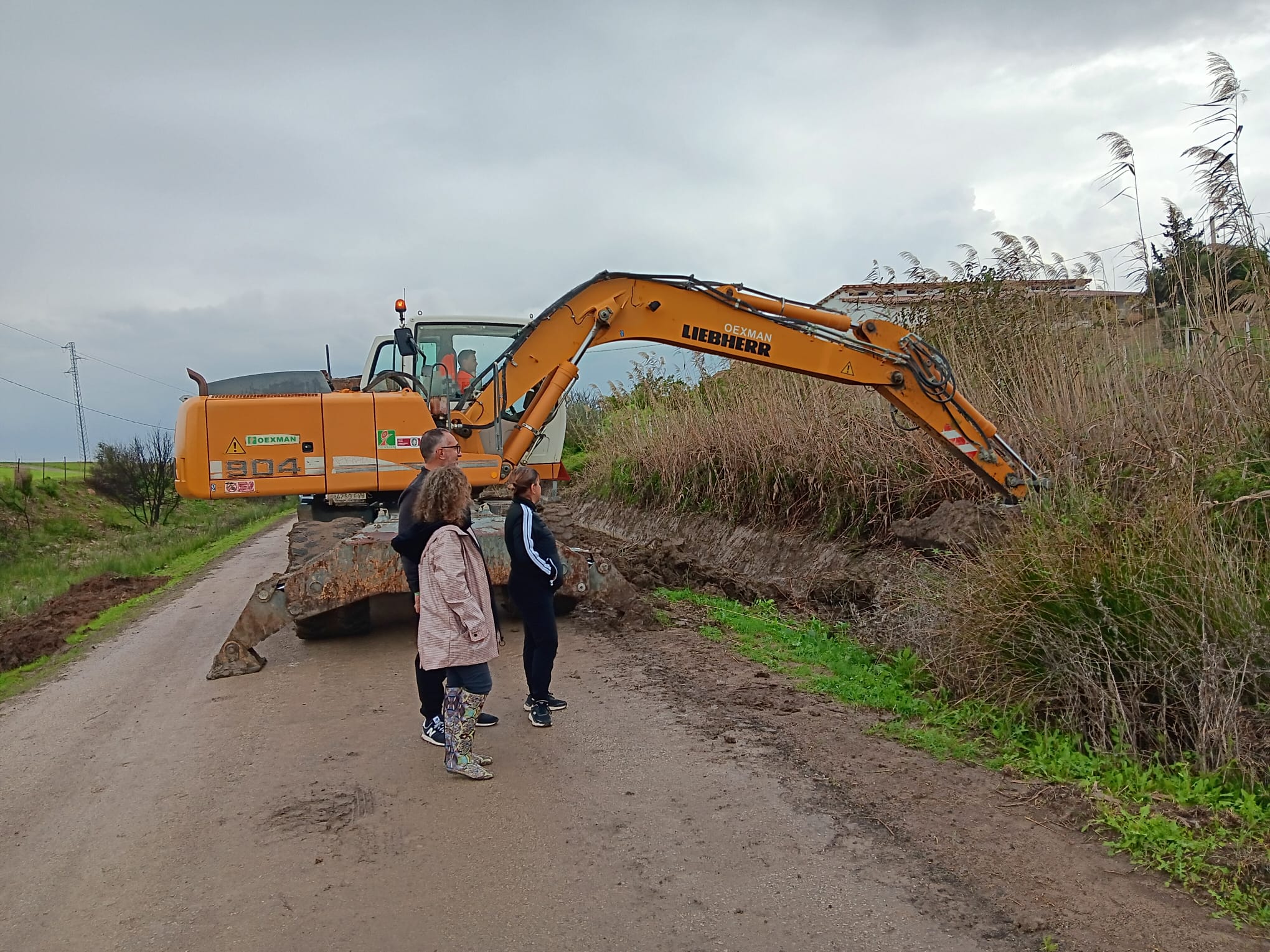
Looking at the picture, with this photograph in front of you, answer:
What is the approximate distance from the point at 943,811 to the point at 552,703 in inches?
102

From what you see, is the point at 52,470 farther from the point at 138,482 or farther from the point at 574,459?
the point at 574,459

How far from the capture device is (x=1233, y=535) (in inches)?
205

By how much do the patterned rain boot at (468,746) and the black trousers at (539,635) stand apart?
2.51ft

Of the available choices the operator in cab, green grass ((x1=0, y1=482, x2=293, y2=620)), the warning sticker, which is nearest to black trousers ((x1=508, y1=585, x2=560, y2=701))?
the warning sticker

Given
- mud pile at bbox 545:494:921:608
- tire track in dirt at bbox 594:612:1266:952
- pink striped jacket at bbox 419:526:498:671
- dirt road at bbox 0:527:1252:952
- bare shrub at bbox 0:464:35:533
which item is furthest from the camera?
bare shrub at bbox 0:464:35:533

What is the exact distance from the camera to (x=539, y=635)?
19.5ft

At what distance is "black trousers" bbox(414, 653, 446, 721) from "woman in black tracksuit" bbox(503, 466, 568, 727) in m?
0.60

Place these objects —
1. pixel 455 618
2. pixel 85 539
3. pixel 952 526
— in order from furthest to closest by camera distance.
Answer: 1. pixel 85 539
2. pixel 952 526
3. pixel 455 618

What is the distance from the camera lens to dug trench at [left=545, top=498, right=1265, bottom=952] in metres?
3.36

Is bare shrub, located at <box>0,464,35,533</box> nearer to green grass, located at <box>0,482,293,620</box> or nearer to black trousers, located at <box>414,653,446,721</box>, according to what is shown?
green grass, located at <box>0,482,293,620</box>

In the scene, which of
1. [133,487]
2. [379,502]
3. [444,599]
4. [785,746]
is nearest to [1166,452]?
[785,746]

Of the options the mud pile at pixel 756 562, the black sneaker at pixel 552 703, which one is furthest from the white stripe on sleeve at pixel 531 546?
the mud pile at pixel 756 562

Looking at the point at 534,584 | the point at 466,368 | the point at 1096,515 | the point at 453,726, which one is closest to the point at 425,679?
the point at 453,726

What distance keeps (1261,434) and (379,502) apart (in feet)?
23.8
